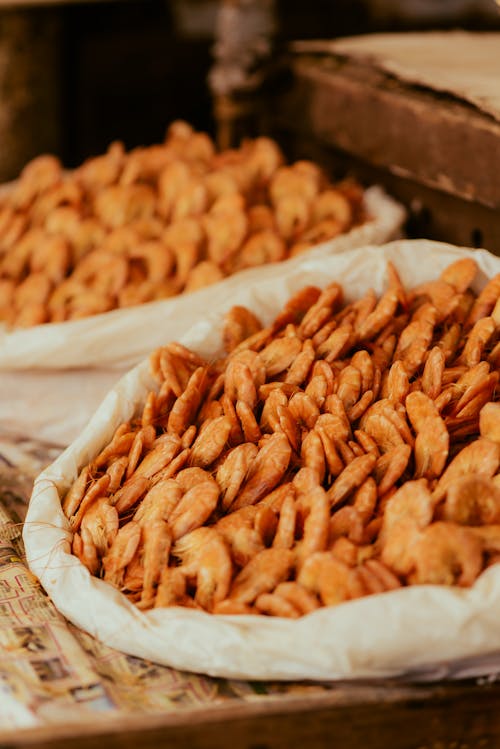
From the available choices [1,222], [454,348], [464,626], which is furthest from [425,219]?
[464,626]

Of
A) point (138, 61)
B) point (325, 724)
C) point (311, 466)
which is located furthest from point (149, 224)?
point (138, 61)

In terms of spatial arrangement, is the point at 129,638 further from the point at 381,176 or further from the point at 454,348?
the point at 381,176

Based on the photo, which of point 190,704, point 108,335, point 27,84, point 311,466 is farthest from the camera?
point 27,84

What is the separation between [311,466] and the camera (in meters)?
1.46

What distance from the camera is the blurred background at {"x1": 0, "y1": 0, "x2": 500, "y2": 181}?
3119 mm

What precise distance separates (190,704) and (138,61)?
3502 millimetres

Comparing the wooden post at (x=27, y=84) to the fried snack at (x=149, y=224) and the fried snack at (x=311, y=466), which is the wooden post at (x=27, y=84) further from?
the fried snack at (x=311, y=466)

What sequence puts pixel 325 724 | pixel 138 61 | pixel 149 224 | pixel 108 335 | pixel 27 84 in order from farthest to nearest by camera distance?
1. pixel 138 61
2. pixel 27 84
3. pixel 149 224
4. pixel 108 335
5. pixel 325 724

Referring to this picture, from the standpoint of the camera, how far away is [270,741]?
1.13m

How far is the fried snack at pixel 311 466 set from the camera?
1.30m

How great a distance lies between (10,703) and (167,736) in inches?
9.6

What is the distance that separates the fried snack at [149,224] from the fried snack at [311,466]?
0.41 metres

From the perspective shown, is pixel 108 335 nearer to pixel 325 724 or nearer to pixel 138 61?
pixel 325 724

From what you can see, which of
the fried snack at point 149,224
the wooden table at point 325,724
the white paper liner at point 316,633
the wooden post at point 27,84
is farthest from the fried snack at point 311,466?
the wooden post at point 27,84
